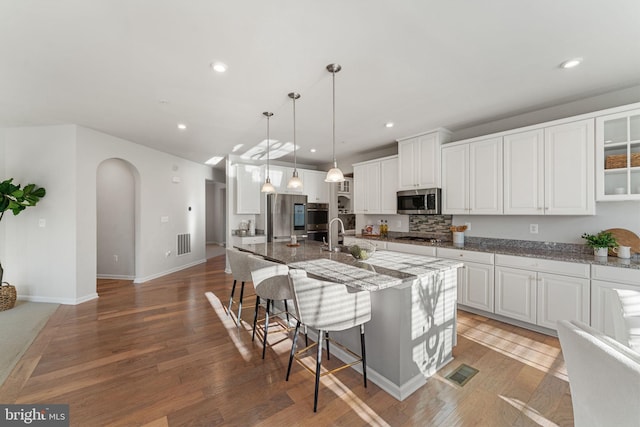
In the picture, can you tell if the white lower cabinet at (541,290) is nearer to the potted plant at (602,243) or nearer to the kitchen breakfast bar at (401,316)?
the potted plant at (602,243)

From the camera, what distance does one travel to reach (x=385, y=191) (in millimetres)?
4750

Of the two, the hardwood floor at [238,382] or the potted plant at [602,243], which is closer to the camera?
the hardwood floor at [238,382]

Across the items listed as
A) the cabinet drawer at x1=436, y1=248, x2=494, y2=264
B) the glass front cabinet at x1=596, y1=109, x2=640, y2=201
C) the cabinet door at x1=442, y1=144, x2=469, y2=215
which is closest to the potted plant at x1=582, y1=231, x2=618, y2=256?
the glass front cabinet at x1=596, y1=109, x2=640, y2=201

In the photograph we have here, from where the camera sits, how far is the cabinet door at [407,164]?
13.8 feet

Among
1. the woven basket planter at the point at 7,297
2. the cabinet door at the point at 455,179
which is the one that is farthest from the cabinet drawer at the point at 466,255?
the woven basket planter at the point at 7,297

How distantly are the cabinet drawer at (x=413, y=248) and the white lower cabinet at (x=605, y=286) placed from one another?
1.58 meters

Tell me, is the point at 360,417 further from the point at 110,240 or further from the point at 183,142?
the point at 110,240

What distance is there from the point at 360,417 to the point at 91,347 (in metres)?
2.68

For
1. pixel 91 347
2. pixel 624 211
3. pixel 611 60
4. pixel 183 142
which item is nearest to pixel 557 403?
pixel 624 211

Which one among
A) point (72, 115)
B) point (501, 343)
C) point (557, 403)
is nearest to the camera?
point (557, 403)

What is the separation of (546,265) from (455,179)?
1.53m

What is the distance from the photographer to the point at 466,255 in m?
3.34

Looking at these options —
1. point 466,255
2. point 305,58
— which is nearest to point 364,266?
point 305,58

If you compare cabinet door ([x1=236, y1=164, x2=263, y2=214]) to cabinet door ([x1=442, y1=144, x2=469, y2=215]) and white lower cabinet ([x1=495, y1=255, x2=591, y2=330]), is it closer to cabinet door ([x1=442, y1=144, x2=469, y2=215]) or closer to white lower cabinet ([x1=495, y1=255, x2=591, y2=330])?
cabinet door ([x1=442, y1=144, x2=469, y2=215])
